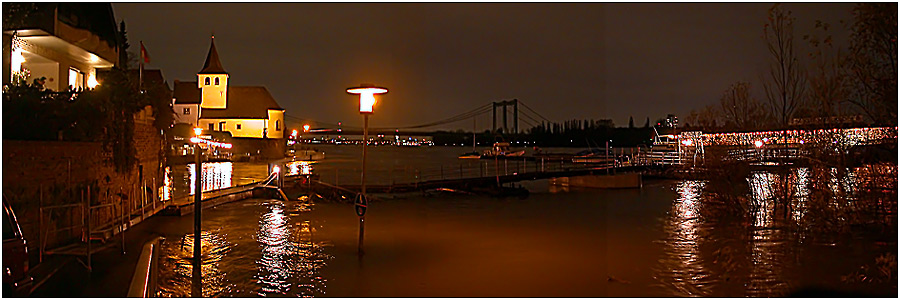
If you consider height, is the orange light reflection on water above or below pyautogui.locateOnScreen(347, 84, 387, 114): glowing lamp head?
below

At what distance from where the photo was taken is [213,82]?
74.3 meters

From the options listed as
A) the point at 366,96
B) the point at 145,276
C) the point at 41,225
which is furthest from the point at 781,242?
the point at 41,225

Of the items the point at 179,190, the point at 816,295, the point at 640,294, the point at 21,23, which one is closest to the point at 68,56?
the point at 21,23

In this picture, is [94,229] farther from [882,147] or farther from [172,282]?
[882,147]

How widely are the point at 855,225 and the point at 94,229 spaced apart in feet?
44.2

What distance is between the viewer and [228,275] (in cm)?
1031

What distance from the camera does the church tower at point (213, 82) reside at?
72938 millimetres

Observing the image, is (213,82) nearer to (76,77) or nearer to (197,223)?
(76,77)

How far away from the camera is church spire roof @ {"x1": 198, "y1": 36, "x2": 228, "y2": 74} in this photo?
7469 cm

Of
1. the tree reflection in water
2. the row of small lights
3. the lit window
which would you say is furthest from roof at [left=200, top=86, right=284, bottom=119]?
the tree reflection in water

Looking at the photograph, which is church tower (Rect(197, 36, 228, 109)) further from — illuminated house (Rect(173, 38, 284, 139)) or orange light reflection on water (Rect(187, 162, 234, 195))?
orange light reflection on water (Rect(187, 162, 234, 195))

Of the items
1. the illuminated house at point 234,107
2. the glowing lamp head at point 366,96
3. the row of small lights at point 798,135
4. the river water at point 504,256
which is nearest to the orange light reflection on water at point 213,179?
the river water at point 504,256

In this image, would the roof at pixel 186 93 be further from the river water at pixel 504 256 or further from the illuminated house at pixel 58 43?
the river water at pixel 504 256

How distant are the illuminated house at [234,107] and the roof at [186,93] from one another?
2.98 m
